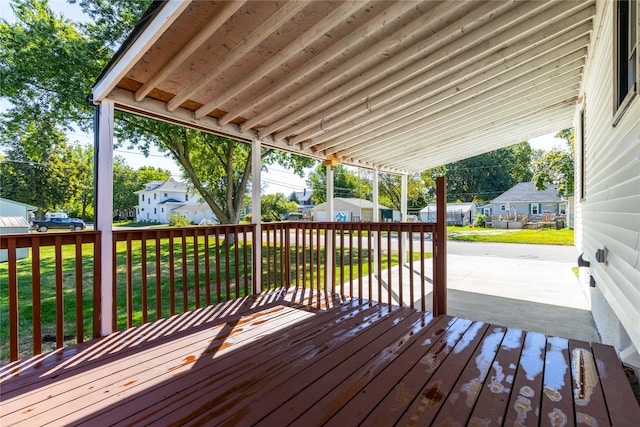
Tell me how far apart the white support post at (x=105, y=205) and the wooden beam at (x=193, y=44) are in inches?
15.8

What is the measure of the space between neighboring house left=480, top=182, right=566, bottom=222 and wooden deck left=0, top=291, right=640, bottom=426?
90.4 feet

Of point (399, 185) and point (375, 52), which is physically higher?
point (399, 185)

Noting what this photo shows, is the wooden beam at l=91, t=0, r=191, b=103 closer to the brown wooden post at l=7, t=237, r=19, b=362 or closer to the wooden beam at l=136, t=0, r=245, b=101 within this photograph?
the wooden beam at l=136, t=0, r=245, b=101

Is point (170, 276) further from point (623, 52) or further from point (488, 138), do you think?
point (488, 138)

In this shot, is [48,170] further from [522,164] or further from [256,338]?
[522,164]

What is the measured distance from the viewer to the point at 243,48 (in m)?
2.48

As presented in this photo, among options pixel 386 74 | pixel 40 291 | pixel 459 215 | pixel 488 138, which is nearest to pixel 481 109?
pixel 386 74

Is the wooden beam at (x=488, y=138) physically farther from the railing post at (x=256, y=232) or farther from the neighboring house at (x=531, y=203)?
the neighboring house at (x=531, y=203)

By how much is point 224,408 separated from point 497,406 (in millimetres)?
1501

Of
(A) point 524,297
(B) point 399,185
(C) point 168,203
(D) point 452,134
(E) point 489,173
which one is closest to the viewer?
(A) point 524,297

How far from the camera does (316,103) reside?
3707 millimetres

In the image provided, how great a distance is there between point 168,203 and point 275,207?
879 centimetres

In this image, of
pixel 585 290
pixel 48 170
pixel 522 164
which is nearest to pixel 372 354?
pixel 585 290

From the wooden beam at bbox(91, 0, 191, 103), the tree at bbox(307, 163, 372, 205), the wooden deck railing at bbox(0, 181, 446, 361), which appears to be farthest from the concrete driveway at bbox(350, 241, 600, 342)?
the tree at bbox(307, 163, 372, 205)
